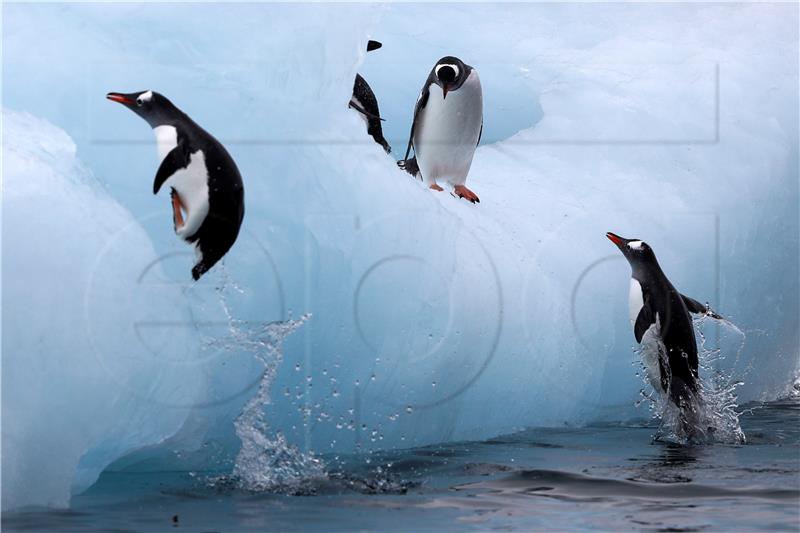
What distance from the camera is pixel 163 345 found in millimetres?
5234

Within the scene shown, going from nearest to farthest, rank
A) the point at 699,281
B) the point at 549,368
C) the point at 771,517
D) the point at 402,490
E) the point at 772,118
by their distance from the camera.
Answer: the point at 771,517 < the point at 402,490 < the point at 549,368 < the point at 699,281 < the point at 772,118

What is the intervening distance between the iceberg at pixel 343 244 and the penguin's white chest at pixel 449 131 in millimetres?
326

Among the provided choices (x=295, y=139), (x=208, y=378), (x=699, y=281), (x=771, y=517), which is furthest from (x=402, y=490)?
(x=699, y=281)

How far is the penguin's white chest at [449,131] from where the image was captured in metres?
7.16

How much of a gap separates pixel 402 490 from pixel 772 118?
15.6ft

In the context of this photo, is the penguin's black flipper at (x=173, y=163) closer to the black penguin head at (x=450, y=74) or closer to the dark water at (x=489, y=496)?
the dark water at (x=489, y=496)

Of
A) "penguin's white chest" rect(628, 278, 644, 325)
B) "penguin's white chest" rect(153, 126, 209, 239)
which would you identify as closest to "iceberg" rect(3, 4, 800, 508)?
"penguin's white chest" rect(628, 278, 644, 325)

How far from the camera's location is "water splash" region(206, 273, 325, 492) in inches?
207

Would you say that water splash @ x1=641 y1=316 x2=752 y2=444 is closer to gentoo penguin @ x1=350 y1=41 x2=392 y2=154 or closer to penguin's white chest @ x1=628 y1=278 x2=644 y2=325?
penguin's white chest @ x1=628 y1=278 x2=644 y2=325

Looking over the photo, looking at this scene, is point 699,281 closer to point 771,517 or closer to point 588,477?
point 588,477

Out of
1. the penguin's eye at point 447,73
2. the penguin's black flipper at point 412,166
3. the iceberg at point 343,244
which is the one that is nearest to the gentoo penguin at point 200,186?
the iceberg at point 343,244

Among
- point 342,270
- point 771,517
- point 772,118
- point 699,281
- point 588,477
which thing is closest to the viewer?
point 771,517

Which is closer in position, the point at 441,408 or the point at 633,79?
the point at 441,408

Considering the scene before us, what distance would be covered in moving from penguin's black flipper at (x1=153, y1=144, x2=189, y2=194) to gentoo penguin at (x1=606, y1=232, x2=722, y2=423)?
2.84 metres
